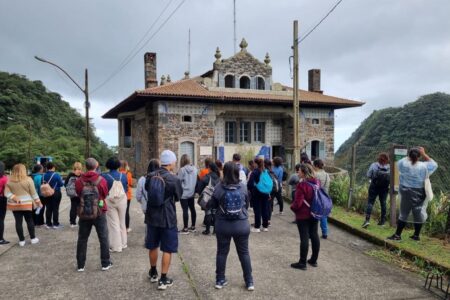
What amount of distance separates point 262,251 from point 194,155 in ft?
43.7

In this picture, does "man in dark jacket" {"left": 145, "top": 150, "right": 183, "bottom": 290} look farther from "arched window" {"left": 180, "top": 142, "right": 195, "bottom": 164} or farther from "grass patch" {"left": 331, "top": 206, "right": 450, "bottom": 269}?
"arched window" {"left": 180, "top": 142, "right": 195, "bottom": 164}

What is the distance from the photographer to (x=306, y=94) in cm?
2209

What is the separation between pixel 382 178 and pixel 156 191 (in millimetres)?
5065

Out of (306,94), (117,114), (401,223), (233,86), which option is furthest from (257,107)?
(401,223)

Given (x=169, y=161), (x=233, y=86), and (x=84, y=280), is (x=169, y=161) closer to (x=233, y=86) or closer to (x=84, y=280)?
(x=84, y=280)

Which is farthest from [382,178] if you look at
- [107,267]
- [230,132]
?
[230,132]

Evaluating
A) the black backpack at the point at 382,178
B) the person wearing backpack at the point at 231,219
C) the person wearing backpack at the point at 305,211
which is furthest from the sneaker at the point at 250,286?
the black backpack at the point at 382,178

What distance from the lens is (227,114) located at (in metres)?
20.6

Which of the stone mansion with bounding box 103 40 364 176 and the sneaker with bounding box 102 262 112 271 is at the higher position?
the stone mansion with bounding box 103 40 364 176

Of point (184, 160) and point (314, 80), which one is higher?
point (314, 80)

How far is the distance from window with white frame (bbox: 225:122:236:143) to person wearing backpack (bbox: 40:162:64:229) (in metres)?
13.7

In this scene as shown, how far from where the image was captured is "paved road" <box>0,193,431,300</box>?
4.31 m

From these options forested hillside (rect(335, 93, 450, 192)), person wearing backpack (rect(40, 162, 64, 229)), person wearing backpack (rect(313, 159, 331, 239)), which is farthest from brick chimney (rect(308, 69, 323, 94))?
person wearing backpack (rect(40, 162, 64, 229))

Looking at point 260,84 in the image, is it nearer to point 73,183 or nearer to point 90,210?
point 73,183
